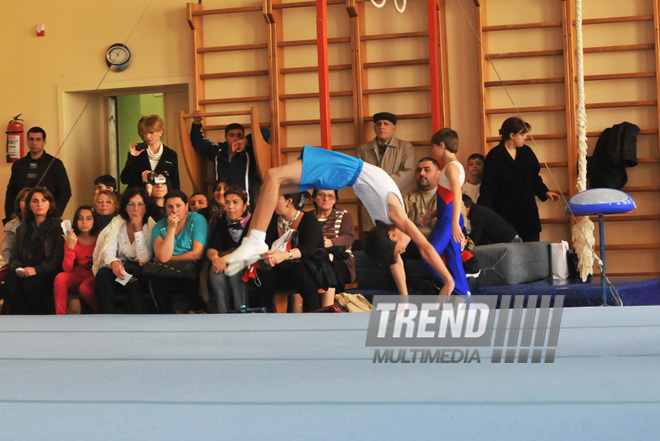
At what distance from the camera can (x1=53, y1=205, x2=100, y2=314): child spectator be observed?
464 cm

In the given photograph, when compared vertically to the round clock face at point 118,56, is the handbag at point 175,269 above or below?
below

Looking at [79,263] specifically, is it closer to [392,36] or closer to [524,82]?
[392,36]

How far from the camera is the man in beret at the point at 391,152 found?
19.3ft

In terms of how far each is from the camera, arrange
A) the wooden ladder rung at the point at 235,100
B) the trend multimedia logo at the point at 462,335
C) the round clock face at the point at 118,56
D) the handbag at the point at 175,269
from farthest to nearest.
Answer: the round clock face at the point at 118,56 < the wooden ladder rung at the point at 235,100 < the handbag at the point at 175,269 < the trend multimedia logo at the point at 462,335

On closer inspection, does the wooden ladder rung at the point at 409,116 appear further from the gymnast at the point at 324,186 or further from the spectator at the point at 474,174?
the gymnast at the point at 324,186

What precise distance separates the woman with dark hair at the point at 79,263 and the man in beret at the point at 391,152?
2085 millimetres

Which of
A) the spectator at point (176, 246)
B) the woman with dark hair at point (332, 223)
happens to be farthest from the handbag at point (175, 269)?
the woman with dark hair at point (332, 223)

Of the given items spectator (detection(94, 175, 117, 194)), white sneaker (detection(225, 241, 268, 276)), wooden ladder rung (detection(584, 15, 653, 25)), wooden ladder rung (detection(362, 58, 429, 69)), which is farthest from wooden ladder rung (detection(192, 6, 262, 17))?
white sneaker (detection(225, 241, 268, 276))

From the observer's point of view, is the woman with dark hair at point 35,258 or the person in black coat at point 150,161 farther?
the person in black coat at point 150,161

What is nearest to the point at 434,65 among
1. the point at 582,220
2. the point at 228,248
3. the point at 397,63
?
the point at 397,63

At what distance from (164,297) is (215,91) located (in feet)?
8.78

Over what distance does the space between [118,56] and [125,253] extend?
2726 millimetres

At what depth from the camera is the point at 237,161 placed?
20.1 feet

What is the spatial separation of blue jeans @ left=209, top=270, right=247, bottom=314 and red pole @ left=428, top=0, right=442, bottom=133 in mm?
2269
